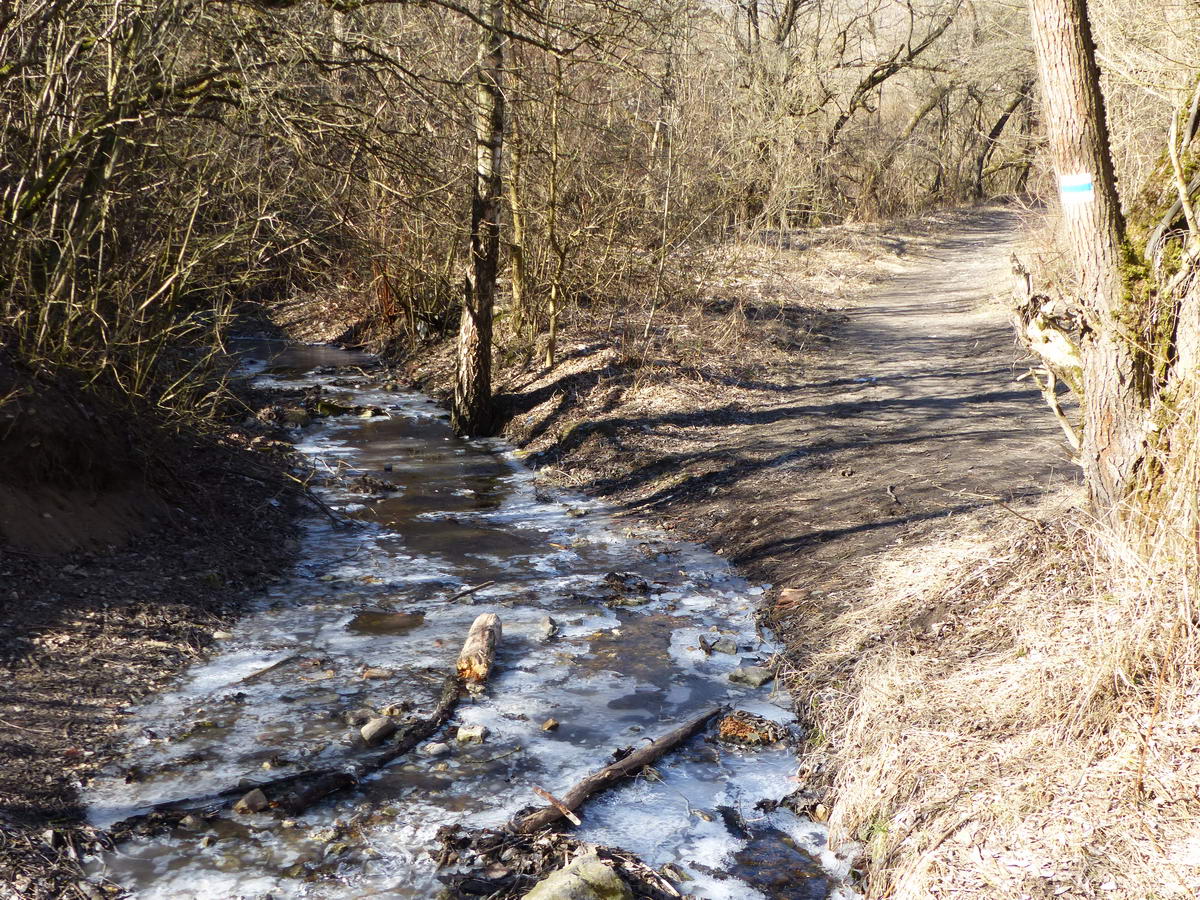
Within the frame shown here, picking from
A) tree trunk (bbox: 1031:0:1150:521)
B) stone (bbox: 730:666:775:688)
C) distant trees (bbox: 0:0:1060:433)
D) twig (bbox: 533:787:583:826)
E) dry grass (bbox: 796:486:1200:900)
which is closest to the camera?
dry grass (bbox: 796:486:1200:900)

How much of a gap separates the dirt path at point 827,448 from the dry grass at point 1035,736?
105 cm

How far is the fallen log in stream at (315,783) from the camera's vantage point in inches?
177

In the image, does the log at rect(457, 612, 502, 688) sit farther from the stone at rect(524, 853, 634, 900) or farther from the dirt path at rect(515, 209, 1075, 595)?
the dirt path at rect(515, 209, 1075, 595)

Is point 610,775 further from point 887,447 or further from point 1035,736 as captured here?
point 887,447

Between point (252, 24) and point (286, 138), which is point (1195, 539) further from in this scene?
point (252, 24)

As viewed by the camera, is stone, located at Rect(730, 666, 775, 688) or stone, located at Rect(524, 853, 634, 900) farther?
stone, located at Rect(730, 666, 775, 688)

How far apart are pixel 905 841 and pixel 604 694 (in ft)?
7.14

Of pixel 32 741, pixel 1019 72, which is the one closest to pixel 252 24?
pixel 32 741

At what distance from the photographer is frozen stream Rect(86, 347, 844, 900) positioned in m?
A: 4.23

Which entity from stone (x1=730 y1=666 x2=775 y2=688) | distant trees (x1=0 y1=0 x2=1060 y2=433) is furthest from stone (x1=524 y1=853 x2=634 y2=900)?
distant trees (x1=0 y1=0 x2=1060 y2=433)

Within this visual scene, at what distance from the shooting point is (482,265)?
39.0 feet

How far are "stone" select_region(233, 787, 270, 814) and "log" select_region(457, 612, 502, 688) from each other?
1.52m

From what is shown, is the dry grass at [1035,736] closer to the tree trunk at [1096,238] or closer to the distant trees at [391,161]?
the tree trunk at [1096,238]

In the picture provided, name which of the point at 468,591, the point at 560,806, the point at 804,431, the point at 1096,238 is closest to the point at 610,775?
the point at 560,806
